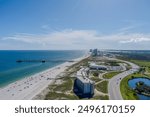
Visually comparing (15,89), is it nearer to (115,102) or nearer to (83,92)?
(83,92)

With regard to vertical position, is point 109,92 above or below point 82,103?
below

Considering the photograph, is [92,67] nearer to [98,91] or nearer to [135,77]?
[135,77]

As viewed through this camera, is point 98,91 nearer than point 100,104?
No

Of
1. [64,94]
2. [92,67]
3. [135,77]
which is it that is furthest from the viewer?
[92,67]

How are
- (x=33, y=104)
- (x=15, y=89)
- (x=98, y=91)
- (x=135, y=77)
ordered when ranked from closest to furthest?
(x=33, y=104), (x=98, y=91), (x=15, y=89), (x=135, y=77)

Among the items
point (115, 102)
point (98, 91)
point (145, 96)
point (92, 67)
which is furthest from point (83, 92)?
point (92, 67)

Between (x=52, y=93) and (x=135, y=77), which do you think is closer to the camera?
(x=52, y=93)

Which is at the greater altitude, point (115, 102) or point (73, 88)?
point (115, 102)

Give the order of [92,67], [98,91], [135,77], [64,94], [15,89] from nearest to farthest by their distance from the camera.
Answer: [64,94], [98,91], [15,89], [135,77], [92,67]

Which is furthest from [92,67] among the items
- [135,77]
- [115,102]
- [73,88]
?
[115,102]
